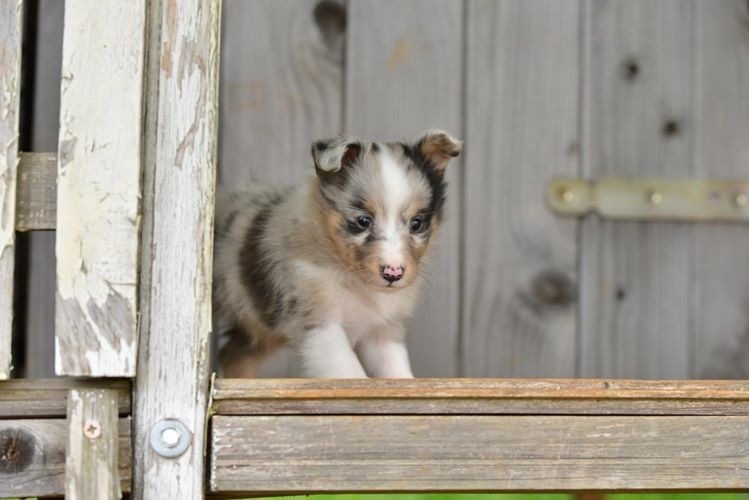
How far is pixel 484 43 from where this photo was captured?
173 inches

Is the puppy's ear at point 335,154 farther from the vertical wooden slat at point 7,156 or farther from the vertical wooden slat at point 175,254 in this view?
the vertical wooden slat at point 7,156

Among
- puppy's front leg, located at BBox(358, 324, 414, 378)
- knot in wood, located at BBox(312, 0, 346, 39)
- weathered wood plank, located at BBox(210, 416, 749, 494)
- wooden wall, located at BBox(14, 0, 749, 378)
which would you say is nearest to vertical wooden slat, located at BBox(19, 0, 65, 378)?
wooden wall, located at BBox(14, 0, 749, 378)

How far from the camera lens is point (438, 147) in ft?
11.0

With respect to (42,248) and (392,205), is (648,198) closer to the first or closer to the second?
(392,205)

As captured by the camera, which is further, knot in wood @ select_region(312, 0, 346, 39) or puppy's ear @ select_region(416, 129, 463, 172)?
knot in wood @ select_region(312, 0, 346, 39)

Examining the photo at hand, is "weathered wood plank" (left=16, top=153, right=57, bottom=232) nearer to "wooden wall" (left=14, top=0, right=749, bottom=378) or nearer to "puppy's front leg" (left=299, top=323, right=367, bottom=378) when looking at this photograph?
"puppy's front leg" (left=299, top=323, right=367, bottom=378)

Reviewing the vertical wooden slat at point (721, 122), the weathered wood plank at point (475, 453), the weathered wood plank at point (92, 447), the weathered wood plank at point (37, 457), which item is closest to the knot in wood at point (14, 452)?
the weathered wood plank at point (37, 457)

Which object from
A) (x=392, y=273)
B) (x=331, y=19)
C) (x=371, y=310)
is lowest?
(x=371, y=310)

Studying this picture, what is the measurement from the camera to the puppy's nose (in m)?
3.00

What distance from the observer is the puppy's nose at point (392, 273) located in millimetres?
3000

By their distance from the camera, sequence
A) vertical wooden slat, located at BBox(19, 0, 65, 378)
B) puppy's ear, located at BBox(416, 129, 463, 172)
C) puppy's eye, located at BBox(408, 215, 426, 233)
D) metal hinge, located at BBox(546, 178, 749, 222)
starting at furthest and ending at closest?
metal hinge, located at BBox(546, 178, 749, 222) < vertical wooden slat, located at BBox(19, 0, 65, 378) < puppy's ear, located at BBox(416, 129, 463, 172) < puppy's eye, located at BBox(408, 215, 426, 233)

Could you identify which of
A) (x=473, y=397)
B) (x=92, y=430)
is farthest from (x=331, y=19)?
(x=92, y=430)

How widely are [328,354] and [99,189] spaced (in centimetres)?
91

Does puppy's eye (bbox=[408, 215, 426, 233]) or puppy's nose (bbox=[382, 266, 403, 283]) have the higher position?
puppy's eye (bbox=[408, 215, 426, 233])
